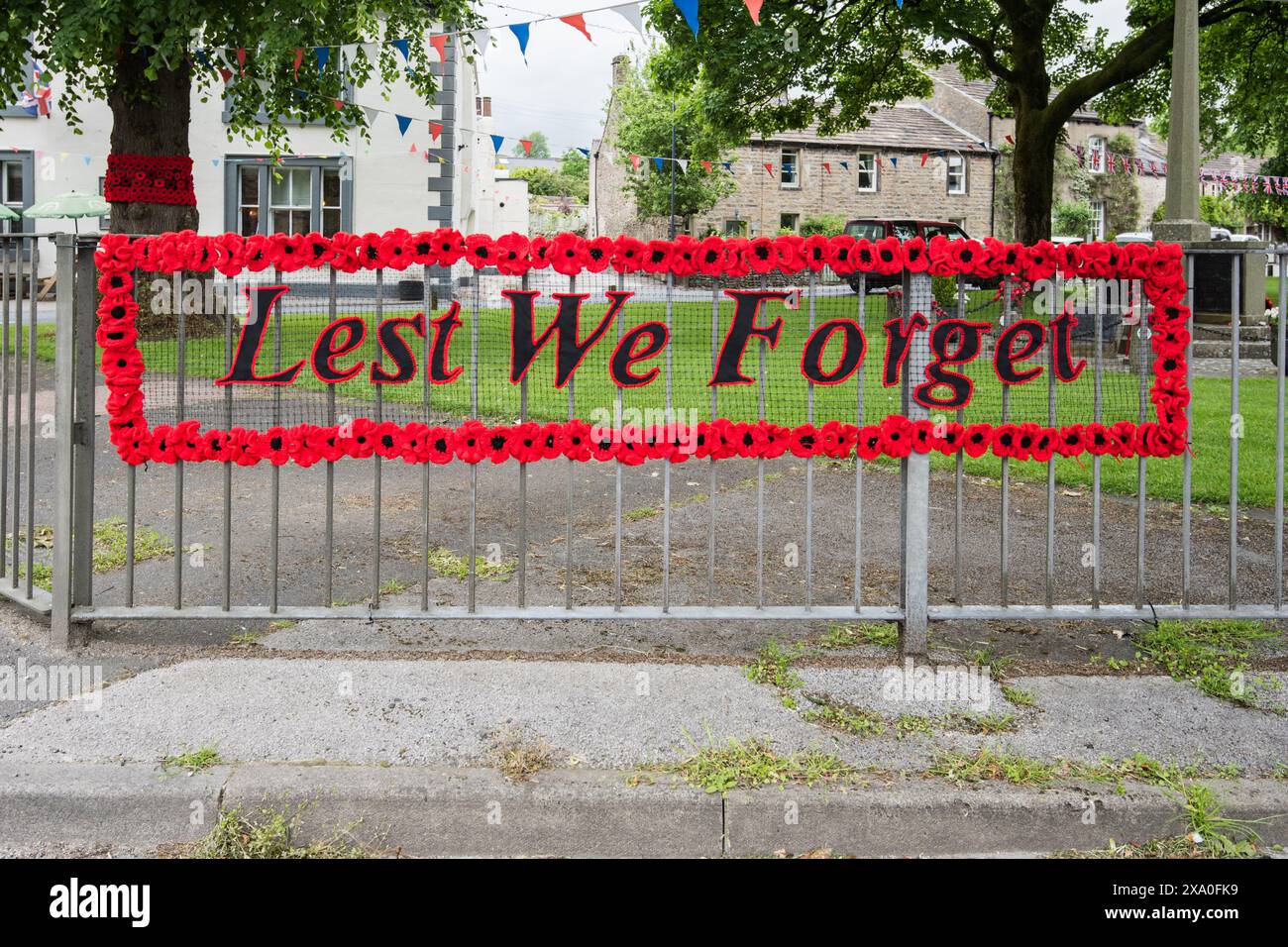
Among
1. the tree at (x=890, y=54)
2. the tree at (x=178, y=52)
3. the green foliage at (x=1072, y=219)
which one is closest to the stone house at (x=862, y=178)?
the green foliage at (x=1072, y=219)

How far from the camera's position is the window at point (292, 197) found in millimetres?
28188

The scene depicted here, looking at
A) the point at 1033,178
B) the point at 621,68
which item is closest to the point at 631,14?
the point at 1033,178

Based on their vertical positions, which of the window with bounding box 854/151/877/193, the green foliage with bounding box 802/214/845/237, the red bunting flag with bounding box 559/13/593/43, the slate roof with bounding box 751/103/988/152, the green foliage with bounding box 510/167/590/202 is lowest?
the red bunting flag with bounding box 559/13/593/43

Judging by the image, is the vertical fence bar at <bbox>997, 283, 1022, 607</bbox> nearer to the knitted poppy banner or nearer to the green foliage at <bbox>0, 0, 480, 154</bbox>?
the knitted poppy banner

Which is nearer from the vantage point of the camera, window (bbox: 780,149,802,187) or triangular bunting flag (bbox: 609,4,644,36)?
triangular bunting flag (bbox: 609,4,644,36)

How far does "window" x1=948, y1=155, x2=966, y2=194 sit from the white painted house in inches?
1259

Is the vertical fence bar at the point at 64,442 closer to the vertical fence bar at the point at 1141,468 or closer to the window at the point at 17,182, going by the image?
the vertical fence bar at the point at 1141,468

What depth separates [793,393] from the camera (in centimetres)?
1266

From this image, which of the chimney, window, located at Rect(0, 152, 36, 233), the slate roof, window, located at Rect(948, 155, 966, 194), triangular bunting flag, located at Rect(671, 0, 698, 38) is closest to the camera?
triangular bunting flag, located at Rect(671, 0, 698, 38)

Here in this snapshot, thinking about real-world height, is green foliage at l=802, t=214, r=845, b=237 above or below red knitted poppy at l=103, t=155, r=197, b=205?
above

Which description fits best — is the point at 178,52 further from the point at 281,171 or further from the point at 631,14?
the point at 281,171

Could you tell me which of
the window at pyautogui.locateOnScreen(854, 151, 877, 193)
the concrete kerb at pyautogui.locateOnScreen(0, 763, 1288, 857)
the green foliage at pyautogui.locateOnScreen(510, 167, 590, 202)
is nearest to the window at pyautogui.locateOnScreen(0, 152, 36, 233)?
the concrete kerb at pyautogui.locateOnScreen(0, 763, 1288, 857)

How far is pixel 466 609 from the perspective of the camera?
488cm

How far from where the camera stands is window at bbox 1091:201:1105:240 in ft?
197
